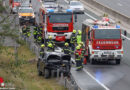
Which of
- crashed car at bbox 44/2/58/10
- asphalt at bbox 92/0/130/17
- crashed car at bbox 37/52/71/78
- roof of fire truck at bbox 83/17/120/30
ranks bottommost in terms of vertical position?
asphalt at bbox 92/0/130/17

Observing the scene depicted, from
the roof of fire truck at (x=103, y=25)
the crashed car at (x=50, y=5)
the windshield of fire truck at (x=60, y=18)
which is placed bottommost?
the windshield of fire truck at (x=60, y=18)

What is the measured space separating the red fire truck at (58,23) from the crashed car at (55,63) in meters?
10.0

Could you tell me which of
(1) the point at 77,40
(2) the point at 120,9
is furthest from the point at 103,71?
(2) the point at 120,9

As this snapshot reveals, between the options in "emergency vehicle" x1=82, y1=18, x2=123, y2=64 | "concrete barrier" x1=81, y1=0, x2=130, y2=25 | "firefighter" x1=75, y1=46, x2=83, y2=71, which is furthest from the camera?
"concrete barrier" x1=81, y1=0, x2=130, y2=25

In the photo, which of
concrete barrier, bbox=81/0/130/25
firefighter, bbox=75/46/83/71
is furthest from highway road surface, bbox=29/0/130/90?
concrete barrier, bbox=81/0/130/25

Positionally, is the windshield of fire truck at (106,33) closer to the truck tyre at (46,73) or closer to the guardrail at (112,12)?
the truck tyre at (46,73)

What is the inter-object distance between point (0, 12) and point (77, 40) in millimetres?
13120

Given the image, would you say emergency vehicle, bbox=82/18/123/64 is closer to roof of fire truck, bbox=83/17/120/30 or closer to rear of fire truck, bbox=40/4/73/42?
roof of fire truck, bbox=83/17/120/30

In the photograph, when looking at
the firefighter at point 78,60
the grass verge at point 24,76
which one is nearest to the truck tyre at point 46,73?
the grass verge at point 24,76

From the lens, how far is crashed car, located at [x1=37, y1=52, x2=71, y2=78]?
2419 centimetres

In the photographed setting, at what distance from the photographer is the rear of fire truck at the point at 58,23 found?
34656 millimetres

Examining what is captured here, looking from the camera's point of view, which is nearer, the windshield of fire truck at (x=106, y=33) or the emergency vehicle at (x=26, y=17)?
the windshield of fire truck at (x=106, y=33)

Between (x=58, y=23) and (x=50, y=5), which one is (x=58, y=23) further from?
(x=50, y=5)

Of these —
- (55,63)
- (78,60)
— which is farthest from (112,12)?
(55,63)
